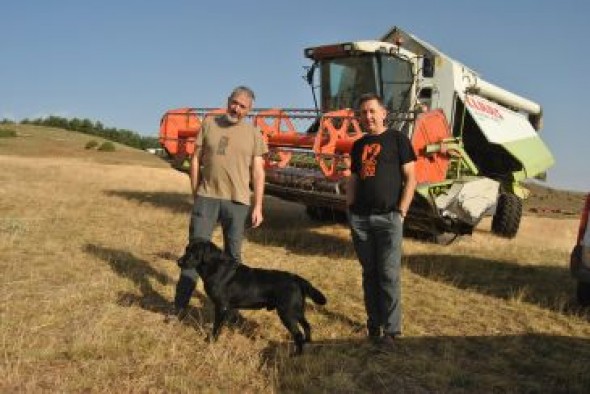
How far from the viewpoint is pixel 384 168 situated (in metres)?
5.22

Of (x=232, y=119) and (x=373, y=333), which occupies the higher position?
(x=232, y=119)

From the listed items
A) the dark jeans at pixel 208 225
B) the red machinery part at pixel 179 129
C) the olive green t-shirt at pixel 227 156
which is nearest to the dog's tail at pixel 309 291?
the dark jeans at pixel 208 225

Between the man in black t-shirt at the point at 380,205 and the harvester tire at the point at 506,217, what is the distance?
785 cm

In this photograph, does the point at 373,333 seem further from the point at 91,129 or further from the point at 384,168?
the point at 91,129

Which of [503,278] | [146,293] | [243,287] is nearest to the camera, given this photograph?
[243,287]

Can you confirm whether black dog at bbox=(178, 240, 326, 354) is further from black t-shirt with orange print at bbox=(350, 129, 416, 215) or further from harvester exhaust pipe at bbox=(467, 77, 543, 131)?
harvester exhaust pipe at bbox=(467, 77, 543, 131)

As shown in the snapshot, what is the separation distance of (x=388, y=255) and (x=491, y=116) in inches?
325

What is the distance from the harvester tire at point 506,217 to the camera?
1272 cm

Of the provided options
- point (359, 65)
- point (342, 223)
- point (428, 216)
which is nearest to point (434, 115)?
point (428, 216)

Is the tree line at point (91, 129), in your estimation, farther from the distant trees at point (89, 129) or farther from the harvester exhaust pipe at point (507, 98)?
the harvester exhaust pipe at point (507, 98)

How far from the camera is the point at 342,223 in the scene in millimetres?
12617

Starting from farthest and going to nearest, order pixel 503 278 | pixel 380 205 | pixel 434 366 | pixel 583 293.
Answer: pixel 503 278 < pixel 583 293 < pixel 380 205 < pixel 434 366

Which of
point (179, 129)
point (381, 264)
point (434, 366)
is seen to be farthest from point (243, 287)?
point (179, 129)

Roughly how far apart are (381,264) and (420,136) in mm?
3896
